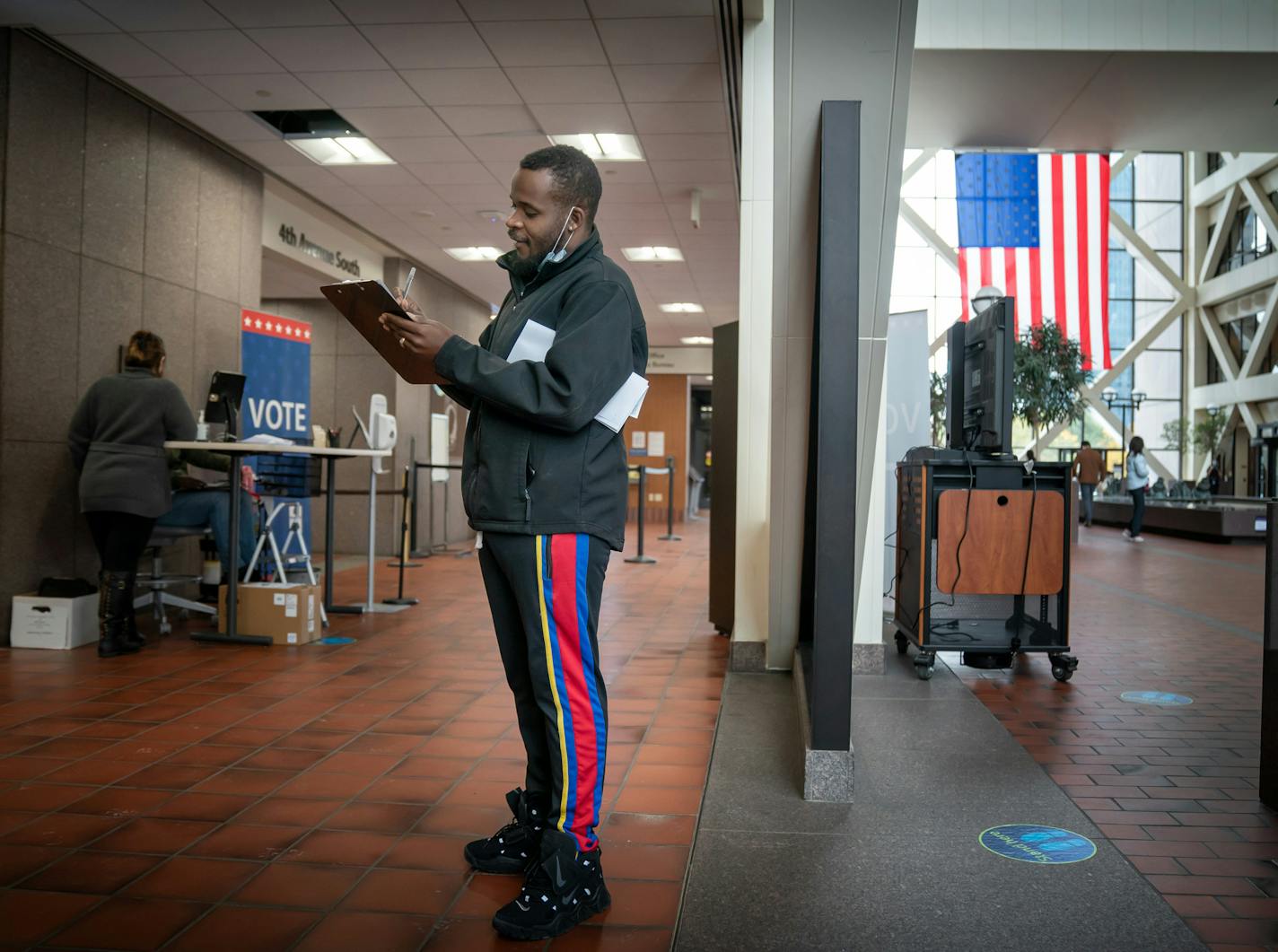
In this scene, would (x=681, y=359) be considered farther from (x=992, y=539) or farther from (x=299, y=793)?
(x=299, y=793)

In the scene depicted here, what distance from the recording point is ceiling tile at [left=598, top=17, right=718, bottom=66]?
4.84 m

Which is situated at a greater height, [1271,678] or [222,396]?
[222,396]

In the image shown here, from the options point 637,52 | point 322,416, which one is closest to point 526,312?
point 637,52

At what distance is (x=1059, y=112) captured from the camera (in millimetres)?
7480

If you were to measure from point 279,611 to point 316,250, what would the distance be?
190 inches

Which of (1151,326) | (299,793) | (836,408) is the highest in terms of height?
(1151,326)

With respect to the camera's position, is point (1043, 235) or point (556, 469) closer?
point (556, 469)

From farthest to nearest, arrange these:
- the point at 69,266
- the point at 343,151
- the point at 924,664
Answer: the point at 343,151, the point at 69,266, the point at 924,664

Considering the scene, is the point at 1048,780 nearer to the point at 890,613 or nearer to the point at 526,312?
the point at 526,312

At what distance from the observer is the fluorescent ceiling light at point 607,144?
6.64 m

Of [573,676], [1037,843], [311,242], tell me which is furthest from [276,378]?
[1037,843]

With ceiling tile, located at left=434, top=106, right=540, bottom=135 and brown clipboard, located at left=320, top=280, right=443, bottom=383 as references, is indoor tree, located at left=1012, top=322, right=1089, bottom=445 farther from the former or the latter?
brown clipboard, located at left=320, top=280, right=443, bottom=383

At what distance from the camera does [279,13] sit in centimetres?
473

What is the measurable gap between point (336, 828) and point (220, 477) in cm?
481
